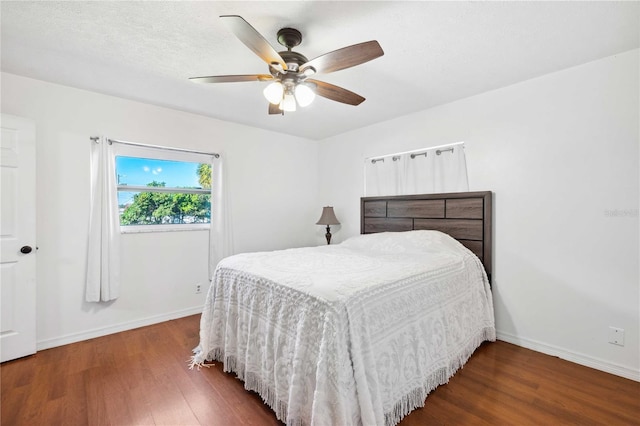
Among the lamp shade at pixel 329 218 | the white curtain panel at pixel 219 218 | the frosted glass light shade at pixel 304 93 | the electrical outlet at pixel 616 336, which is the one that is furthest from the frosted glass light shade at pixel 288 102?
the electrical outlet at pixel 616 336

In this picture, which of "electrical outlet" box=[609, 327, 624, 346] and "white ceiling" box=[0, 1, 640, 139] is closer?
"white ceiling" box=[0, 1, 640, 139]

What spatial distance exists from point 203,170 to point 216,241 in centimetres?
92

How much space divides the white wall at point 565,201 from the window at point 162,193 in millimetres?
3023

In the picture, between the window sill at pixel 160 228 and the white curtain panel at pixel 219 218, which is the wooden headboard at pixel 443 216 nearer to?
the white curtain panel at pixel 219 218

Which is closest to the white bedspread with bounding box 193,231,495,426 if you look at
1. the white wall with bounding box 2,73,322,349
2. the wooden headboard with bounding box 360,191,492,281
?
the wooden headboard with bounding box 360,191,492,281

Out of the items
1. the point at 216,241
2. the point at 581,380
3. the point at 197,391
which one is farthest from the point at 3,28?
the point at 581,380

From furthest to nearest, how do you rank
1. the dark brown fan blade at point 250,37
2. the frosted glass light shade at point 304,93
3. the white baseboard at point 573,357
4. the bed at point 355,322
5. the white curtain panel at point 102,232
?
the white curtain panel at point 102,232
the white baseboard at point 573,357
the frosted glass light shade at point 304,93
the bed at point 355,322
the dark brown fan blade at point 250,37

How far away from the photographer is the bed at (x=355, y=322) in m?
1.43

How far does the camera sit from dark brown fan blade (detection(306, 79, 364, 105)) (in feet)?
6.54

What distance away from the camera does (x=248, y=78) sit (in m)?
1.88

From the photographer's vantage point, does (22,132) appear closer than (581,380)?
No

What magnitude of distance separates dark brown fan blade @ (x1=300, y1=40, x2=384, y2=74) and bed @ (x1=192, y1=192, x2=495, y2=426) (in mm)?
1264

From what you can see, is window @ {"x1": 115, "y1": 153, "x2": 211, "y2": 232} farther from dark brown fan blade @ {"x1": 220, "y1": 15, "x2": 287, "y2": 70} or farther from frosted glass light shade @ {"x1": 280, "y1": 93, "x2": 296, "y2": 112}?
dark brown fan blade @ {"x1": 220, "y1": 15, "x2": 287, "y2": 70}

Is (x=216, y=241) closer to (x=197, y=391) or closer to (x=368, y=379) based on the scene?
(x=197, y=391)
